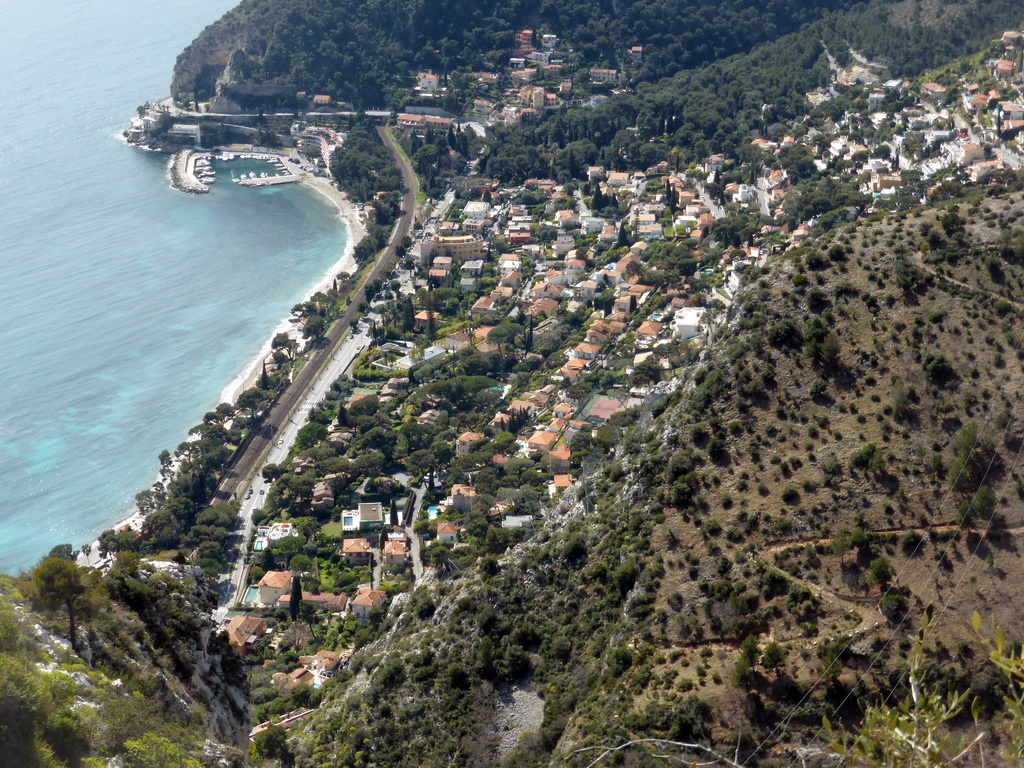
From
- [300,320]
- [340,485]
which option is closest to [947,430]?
[340,485]

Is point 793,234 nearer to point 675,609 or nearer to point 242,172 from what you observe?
point 675,609

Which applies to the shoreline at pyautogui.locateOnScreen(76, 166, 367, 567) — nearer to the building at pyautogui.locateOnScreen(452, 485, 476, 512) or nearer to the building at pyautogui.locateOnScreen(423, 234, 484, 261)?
the building at pyautogui.locateOnScreen(423, 234, 484, 261)

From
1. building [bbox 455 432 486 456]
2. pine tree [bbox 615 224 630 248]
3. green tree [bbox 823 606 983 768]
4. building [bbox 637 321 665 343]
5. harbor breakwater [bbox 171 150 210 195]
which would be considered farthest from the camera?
harbor breakwater [bbox 171 150 210 195]

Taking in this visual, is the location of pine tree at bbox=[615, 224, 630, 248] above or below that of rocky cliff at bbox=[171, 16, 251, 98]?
below

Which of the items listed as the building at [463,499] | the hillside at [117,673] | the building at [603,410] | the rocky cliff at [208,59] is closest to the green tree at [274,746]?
the hillside at [117,673]

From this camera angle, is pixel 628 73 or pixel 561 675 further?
pixel 628 73

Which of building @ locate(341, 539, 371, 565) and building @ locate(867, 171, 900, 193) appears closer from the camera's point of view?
building @ locate(341, 539, 371, 565)

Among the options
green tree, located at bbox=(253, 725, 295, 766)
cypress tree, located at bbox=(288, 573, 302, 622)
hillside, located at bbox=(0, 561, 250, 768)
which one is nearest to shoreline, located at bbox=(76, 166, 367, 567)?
cypress tree, located at bbox=(288, 573, 302, 622)
